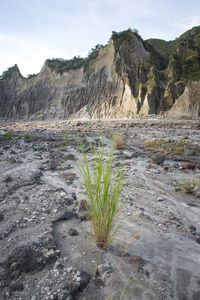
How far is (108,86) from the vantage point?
2334cm

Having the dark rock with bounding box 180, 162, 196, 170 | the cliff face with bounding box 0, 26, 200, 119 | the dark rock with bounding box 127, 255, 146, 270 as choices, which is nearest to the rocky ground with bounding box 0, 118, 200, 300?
the dark rock with bounding box 127, 255, 146, 270

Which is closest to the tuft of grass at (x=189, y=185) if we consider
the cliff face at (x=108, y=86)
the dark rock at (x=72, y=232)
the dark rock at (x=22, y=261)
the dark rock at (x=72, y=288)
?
the dark rock at (x=72, y=232)

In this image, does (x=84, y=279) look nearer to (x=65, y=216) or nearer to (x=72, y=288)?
Answer: (x=72, y=288)

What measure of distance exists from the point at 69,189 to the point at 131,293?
1763 millimetres

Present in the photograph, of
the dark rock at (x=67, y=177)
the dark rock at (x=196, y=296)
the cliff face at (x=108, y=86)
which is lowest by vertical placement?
the dark rock at (x=196, y=296)

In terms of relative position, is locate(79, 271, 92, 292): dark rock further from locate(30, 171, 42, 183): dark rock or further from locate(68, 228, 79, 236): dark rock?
locate(30, 171, 42, 183): dark rock

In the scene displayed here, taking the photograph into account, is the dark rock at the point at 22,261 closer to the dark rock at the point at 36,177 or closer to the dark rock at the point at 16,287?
the dark rock at the point at 16,287

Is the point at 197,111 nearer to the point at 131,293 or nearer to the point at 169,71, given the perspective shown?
the point at 169,71

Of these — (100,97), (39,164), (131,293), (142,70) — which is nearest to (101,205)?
(131,293)

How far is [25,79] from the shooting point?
35406 millimetres

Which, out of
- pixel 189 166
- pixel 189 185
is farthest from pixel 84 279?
pixel 189 166

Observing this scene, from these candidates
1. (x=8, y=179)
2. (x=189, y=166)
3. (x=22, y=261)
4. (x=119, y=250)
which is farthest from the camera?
(x=189, y=166)

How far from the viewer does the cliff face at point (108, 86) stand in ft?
56.2

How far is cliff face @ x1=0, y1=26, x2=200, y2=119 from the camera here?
17141mm
